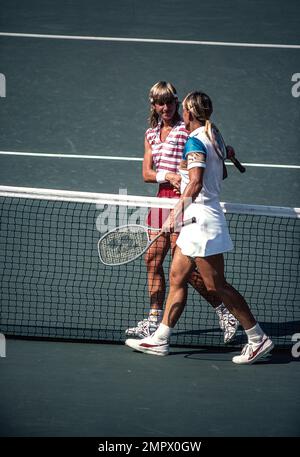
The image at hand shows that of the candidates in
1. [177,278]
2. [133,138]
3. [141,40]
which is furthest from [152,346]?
[141,40]

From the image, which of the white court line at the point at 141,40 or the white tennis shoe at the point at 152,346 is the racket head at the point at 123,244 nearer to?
the white tennis shoe at the point at 152,346

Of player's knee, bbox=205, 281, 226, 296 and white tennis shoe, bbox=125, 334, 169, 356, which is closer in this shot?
player's knee, bbox=205, 281, 226, 296

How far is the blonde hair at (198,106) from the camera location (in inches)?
294

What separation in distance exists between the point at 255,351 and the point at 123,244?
1.30 meters

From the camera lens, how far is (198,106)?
7.46 m

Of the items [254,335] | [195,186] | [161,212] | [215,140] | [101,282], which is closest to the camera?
[195,186]

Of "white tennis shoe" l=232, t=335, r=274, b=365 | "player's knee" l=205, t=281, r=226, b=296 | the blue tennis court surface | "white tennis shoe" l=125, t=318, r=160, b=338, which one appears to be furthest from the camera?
"white tennis shoe" l=125, t=318, r=160, b=338

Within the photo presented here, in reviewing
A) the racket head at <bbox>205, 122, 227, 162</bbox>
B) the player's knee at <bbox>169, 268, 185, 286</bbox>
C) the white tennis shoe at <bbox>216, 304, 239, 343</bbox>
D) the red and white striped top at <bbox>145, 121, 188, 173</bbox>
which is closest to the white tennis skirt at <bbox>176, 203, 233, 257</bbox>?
the player's knee at <bbox>169, 268, 185, 286</bbox>

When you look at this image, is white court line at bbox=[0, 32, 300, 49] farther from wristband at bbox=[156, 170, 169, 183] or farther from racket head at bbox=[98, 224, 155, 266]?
racket head at bbox=[98, 224, 155, 266]

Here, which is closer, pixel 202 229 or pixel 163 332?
pixel 202 229

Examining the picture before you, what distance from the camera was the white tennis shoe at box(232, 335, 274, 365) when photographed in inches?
301

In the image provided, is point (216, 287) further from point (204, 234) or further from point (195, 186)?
point (195, 186)
